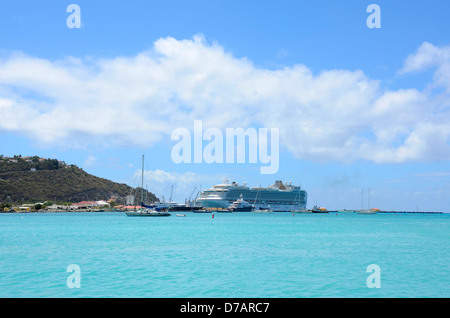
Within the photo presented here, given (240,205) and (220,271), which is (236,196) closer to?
(240,205)

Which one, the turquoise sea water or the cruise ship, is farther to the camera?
the cruise ship

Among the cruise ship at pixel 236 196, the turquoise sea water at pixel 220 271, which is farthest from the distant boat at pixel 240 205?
the turquoise sea water at pixel 220 271

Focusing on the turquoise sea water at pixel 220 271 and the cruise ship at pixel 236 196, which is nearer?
the turquoise sea water at pixel 220 271

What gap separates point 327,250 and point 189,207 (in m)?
155

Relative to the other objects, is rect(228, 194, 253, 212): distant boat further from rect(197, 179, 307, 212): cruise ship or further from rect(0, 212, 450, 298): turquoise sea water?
rect(0, 212, 450, 298): turquoise sea water

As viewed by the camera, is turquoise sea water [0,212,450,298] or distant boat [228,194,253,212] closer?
turquoise sea water [0,212,450,298]

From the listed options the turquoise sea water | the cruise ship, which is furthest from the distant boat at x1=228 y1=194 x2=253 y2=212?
the turquoise sea water

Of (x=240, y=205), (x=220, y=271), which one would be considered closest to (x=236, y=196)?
(x=240, y=205)

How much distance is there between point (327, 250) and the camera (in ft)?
119

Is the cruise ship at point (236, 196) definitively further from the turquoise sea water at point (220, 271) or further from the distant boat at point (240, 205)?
the turquoise sea water at point (220, 271)

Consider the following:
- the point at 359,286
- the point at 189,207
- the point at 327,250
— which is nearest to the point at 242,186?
the point at 189,207

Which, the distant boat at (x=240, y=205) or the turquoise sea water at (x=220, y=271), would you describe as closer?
the turquoise sea water at (x=220, y=271)
